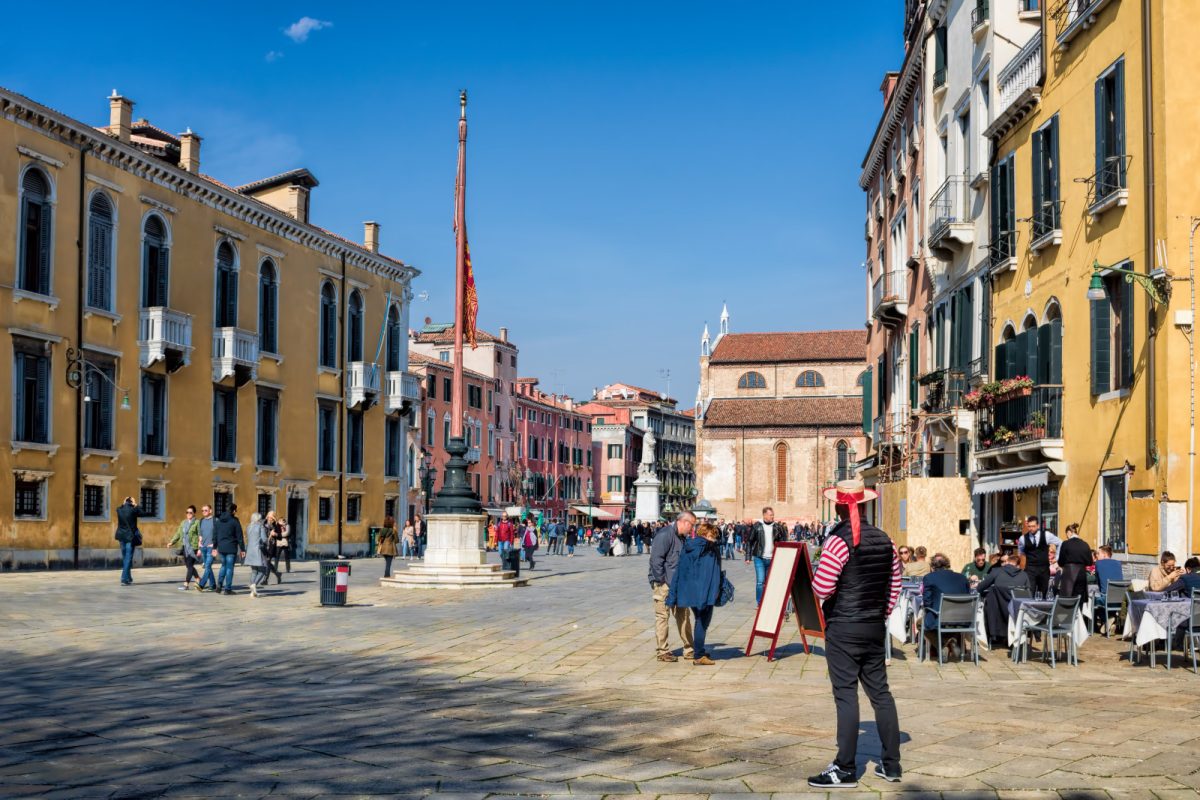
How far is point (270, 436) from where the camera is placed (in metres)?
40.5

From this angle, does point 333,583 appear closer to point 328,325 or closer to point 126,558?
point 126,558

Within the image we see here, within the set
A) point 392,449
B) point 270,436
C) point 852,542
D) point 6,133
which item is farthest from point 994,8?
point 392,449

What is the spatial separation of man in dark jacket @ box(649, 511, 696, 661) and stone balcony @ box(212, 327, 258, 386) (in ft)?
84.6

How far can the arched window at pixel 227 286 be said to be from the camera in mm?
38031

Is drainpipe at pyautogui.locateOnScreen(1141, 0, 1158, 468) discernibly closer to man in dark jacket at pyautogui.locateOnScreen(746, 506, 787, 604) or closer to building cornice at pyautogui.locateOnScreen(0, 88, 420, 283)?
man in dark jacket at pyautogui.locateOnScreen(746, 506, 787, 604)

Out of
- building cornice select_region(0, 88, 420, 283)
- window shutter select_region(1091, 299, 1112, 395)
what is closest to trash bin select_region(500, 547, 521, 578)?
window shutter select_region(1091, 299, 1112, 395)

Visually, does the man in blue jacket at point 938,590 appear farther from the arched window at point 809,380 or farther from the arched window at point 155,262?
the arched window at point 809,380

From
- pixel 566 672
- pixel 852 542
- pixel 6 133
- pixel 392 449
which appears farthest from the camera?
pixel 392 449

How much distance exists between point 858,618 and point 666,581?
6.42 meters

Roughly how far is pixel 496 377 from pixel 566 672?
7154 cm

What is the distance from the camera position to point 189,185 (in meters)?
36.1

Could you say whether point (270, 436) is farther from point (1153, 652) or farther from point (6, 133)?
point (1153, 652)

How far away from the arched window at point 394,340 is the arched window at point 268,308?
7.68m

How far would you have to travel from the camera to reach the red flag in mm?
28359
